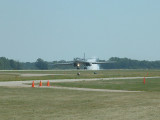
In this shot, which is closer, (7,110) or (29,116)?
(29,116)

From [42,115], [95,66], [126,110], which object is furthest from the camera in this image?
[95,66]

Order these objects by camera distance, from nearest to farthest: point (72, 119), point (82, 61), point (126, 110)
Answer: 1. point (72, 119)
2. point (126, 110)
3. point (82, 61)

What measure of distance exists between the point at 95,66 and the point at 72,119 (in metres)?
155

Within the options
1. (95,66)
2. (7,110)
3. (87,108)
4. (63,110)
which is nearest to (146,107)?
(87,108)

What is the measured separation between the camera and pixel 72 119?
1681 cm

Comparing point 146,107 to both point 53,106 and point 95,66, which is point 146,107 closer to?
point 53,106

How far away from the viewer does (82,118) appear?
17.1 metres

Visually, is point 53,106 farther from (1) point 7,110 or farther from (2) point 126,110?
(2) point 126,110

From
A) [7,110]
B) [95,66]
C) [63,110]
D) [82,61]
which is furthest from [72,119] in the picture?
[95,66]

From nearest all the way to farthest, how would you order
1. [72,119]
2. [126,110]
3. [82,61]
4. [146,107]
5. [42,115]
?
1. [72,119]
2. [42,115]
3. [126,110]
4. [146,107]
5. [82,61]

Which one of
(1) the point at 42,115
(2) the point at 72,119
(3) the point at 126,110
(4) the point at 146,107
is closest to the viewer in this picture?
(2) the point at 72,119

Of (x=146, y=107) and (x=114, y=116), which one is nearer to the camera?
(x=114, y=116)

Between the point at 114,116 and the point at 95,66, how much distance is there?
507ft

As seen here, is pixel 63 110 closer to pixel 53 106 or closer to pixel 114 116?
pixel 53 106
